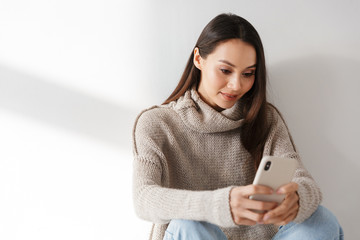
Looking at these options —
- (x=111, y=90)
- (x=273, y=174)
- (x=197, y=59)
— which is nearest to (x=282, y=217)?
(x=273, y=174)

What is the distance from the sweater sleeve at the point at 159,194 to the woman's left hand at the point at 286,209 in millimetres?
97

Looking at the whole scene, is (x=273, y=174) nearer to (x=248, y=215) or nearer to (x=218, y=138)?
(x=248, y=215)

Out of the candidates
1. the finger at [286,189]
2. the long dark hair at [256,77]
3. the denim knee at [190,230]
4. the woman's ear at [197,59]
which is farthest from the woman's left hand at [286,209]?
the woman's ear at [197,59]

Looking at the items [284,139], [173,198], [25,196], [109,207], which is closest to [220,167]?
[284,139]

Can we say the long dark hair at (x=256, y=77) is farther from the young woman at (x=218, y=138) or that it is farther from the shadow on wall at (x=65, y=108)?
the shadow on wall at (x=65, y=108)

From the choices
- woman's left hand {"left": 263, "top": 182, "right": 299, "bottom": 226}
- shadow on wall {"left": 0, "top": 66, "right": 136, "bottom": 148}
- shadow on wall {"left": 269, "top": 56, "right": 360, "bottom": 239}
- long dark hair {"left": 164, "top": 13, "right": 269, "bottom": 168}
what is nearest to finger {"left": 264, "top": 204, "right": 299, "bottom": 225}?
woman's left hand {"left": 263, "top": 182, "right": 299, "bottom": 226}

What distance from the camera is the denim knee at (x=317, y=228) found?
1.07 m

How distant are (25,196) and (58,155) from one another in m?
0.18

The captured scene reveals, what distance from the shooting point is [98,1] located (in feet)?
4.58

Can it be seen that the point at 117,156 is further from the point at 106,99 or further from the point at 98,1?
the point at 98,1

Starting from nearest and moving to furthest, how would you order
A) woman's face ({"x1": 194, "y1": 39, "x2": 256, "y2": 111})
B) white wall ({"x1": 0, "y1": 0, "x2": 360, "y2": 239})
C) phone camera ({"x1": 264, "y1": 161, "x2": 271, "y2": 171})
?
phone camera ({"x1": 264, "y1": 161, "x2": 271, "y2": 171})
woman's face ({"x1": 194, "y1": 39, "x2": 256, "y2": 111})
white wall ({"x1": 0, "y1": 0, "x2": 360, "y2": 239})

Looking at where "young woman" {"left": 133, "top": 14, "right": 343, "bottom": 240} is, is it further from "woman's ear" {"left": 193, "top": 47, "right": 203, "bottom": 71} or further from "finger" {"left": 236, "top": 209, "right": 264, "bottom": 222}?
"finger" {"left": 236, "top": 209, "right": 264, "bottom": 222}

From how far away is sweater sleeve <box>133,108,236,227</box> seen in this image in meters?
0.99

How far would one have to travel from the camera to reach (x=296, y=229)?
43.3 inches
